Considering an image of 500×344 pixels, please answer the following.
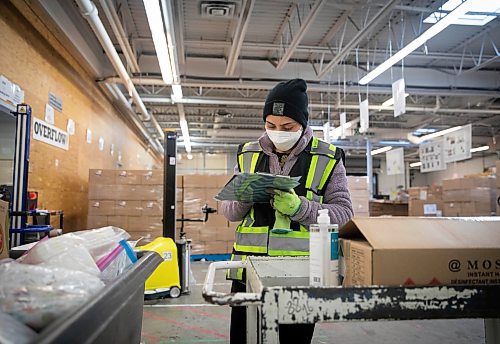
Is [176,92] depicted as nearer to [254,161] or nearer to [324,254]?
[254,161]

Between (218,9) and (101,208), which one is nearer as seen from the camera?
(218,9)

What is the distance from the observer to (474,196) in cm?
Result: 648

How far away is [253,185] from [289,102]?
0.47 meters

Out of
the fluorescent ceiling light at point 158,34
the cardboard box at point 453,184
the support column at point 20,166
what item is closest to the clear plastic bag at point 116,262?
the support column at point 20,166

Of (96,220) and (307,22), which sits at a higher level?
(307,22)

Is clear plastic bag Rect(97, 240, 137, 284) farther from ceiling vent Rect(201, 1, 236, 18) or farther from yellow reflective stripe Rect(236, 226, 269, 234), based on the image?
ceiling vent Rect(201, 1, 236, 18)

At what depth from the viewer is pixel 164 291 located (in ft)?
12.5

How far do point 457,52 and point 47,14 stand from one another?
6829 millimetres

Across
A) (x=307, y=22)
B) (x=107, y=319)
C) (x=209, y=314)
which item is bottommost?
(x=209, y=314)

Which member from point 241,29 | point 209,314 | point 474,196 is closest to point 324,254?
point 209,314

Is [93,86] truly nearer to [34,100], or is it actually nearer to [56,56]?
[56,56]

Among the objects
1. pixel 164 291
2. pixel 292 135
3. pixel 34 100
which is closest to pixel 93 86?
pixel 34 100

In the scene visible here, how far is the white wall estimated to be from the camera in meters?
15.9

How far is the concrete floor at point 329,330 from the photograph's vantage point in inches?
107
